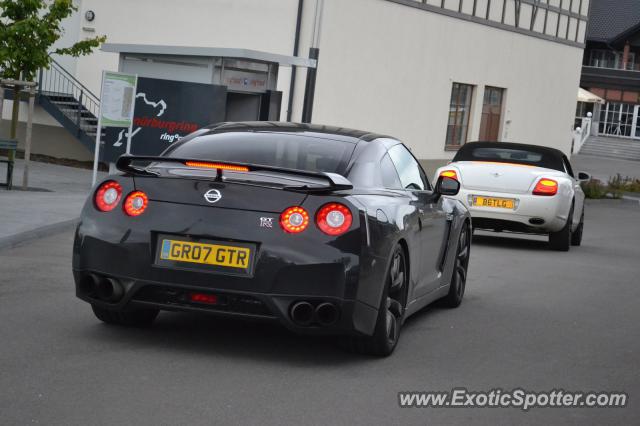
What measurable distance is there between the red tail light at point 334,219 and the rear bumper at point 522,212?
8.74 metres

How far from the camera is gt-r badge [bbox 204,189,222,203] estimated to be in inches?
265

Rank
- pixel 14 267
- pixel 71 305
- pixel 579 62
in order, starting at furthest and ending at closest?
pixel 579 62 < pixel 14 267 < pixel 71 305

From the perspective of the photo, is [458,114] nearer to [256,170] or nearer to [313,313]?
[256,170]

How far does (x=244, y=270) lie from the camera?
660cm

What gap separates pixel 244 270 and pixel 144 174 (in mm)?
840

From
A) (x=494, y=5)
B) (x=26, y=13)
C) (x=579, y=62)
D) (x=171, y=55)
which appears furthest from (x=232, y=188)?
(x=579, y=62)

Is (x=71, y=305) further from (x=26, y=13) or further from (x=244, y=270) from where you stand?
(x=26, y=13)

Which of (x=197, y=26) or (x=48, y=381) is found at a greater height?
(x=197, y=26)

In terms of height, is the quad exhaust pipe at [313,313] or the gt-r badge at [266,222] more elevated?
the gt-r badge at [266,222]

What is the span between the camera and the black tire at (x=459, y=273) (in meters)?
9.52

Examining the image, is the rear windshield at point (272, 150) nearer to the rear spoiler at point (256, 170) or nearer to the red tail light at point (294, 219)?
the rear spoiler at point (256, 170)

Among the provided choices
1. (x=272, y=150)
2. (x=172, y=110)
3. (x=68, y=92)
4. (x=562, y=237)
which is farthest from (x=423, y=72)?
(x=272, y=150)

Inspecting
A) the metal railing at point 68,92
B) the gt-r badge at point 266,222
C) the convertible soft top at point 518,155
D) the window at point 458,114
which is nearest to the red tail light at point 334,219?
the gt-r badge at point 266,222

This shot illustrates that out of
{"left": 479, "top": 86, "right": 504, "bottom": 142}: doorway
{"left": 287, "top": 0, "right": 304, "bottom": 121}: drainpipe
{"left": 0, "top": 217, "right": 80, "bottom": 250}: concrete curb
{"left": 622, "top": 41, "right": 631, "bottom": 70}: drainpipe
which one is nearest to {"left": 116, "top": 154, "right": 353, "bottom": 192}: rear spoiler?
{"left": 0, "top": 217, "right": 80, "bottom": 250}: concrete curb
